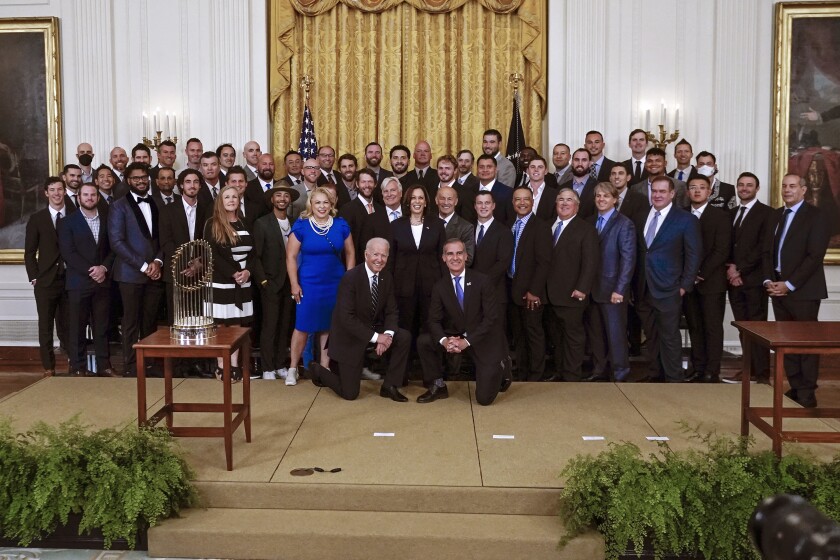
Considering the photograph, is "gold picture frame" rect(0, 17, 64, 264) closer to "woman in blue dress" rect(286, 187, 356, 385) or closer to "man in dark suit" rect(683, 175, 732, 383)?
"woman in blue dress" rect(286, 187, 356, 385)

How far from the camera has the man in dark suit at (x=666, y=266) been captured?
284 inches

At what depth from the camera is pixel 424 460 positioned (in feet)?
17.4

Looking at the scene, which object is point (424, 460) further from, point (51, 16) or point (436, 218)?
point (51, 16)

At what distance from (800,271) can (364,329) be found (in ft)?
11.7

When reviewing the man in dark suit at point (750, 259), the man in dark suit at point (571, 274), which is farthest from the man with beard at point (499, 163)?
the man in dark suit at point (750, 259)

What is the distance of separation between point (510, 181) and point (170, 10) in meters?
4.52

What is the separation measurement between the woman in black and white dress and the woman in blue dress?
403mm

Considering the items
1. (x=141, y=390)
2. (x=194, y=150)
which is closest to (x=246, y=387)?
(x=141, y=390)

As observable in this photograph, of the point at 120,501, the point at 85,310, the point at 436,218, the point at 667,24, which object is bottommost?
the point at 120,501

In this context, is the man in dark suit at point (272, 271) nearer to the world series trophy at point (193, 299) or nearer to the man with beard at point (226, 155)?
the world series trophy at point (193, 299)

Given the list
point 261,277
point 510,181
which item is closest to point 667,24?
point 510,181

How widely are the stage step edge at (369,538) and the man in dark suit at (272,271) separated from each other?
2689 millimetres

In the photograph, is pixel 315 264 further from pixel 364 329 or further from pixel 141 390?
pixel 141 390

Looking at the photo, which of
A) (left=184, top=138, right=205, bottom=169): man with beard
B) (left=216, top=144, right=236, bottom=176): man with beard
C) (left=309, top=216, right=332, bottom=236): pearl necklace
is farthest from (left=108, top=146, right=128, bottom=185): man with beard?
(left=309, top=216, right=332, bottom=236): pearl necklace
